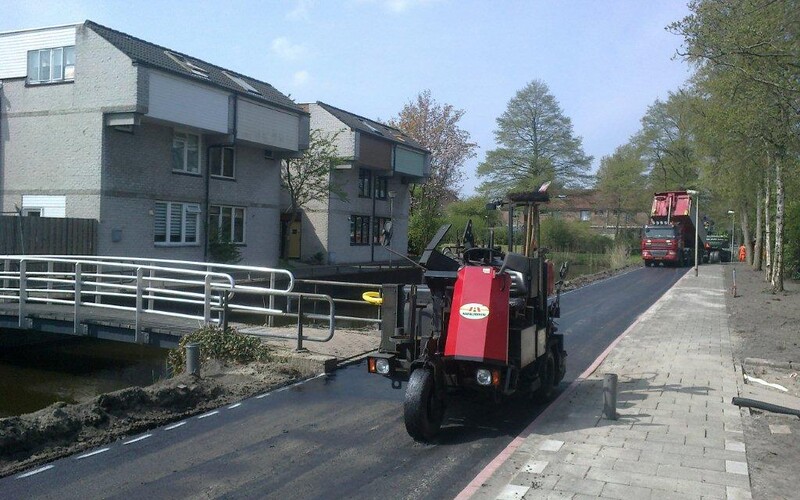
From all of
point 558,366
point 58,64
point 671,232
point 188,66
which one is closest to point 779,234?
point 558,366

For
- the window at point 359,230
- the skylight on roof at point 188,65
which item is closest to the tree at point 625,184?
the window at point 359,230

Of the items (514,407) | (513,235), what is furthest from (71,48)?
(514,407)

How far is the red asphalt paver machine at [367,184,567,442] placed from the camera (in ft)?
24.2

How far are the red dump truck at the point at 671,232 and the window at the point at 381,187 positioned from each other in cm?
1561

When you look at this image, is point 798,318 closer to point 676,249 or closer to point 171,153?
point 171,153

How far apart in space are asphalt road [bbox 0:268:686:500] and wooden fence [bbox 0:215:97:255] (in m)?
13.0

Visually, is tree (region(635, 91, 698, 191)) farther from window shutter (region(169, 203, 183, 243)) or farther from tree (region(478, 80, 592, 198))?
window shutter (region(169, 203, 183, 243))

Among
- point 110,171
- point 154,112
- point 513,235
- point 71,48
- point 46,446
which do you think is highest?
point 71,48

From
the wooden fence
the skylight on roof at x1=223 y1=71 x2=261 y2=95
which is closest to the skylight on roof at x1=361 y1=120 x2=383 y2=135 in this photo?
the skylight on roof at x1=223 y1=71 x2=261 y2=95

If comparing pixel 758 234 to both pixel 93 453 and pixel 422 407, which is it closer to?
pixel 422 407

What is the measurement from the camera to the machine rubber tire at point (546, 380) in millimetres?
9195

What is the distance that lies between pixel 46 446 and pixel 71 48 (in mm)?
19341

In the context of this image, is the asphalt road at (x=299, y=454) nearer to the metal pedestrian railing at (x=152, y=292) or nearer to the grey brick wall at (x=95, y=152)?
the metal pedestrian railing at (x=152, y=292)

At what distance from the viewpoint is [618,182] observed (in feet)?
193
